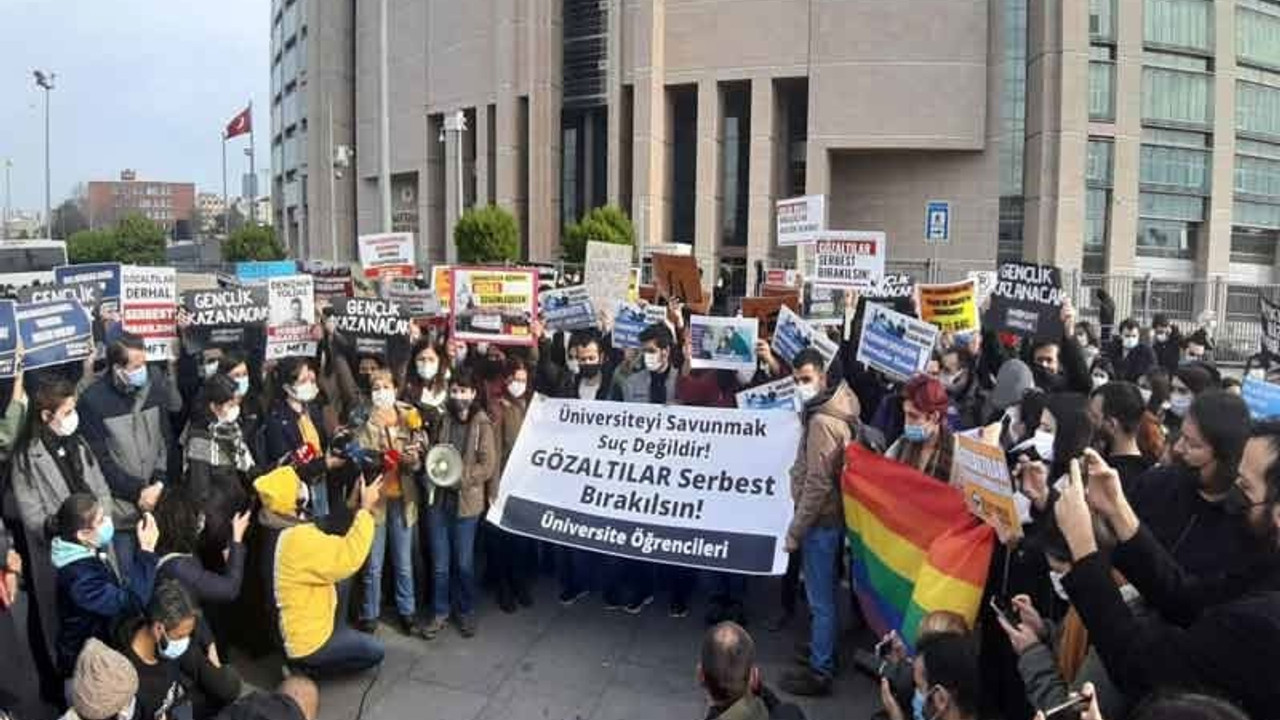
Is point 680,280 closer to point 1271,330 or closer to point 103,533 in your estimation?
point 1271,330

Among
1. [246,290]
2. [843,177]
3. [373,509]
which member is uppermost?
[843,177]

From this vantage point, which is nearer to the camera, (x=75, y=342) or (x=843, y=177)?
(x=75, y=342)

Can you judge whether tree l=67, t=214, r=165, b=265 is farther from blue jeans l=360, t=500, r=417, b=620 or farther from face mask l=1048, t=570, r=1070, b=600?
face mask l=1048, t=570, r=1070, b=600

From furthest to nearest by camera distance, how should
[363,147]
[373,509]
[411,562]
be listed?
[363,147] < [411,562] < [373,509]

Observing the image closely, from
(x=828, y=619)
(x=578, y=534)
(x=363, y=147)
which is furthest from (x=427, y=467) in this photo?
(x=363, y=147)

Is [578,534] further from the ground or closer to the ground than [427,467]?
closer to the ground

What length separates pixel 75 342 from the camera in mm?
7117

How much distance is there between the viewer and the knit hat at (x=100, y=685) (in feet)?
12.3

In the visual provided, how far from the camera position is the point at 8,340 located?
6566mm

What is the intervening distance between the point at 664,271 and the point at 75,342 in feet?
23.5

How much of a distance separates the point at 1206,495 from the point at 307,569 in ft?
14.2

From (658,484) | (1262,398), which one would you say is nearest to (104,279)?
(658,484)

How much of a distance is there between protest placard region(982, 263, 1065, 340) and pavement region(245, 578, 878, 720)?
2.89 meters

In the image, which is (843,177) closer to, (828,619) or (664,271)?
(664,271)
